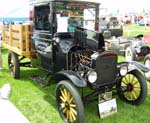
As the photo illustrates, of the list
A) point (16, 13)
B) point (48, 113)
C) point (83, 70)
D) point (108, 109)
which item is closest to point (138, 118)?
point (108, 109)

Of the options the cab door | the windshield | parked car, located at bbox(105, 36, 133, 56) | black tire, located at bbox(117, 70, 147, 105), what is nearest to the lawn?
black tire, located at bbox(117, 70, 147, 105)

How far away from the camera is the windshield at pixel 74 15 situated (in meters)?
4.95

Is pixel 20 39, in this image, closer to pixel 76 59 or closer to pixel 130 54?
pixel 76 59

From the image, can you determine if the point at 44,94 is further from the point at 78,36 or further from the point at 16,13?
the point at 16,13

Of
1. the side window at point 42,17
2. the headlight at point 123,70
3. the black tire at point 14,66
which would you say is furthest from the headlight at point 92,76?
the black tire at point 14,66

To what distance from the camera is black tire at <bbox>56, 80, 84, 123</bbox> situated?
3.80 m

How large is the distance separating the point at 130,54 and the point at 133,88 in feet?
14.1

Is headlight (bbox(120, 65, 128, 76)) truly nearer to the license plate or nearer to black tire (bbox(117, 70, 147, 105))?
black tire (bbox(117, 70, 147, 105))

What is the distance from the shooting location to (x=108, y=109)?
4508mm

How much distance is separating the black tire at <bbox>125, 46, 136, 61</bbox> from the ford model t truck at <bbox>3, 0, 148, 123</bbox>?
3.77m

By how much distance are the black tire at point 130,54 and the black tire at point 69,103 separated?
16.9 ft

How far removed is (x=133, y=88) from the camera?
5.05 meters

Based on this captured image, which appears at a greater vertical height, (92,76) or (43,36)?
(43,36)

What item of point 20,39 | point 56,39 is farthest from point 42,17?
point 20,39
